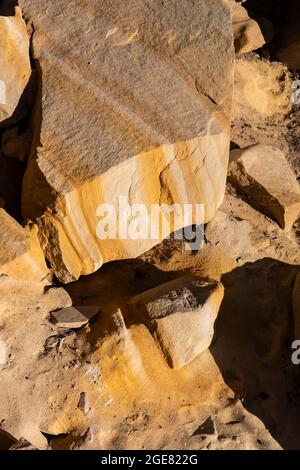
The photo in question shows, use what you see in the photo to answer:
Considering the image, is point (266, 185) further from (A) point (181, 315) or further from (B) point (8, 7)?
(B) point (8, 7)

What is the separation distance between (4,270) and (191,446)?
4.64 feet

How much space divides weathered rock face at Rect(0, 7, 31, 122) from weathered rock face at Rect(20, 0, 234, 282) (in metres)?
0.09

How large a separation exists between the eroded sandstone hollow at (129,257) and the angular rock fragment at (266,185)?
0.34 metres

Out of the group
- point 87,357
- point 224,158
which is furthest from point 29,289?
point 224,158

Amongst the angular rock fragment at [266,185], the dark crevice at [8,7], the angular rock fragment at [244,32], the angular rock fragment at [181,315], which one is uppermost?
the dark crevice at [8,7]

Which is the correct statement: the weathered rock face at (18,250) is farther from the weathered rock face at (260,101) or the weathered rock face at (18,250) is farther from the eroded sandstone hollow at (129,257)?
the weathered rock face at (260,101)

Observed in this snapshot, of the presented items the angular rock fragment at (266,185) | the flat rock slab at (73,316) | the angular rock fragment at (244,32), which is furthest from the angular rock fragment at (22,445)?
the angular rock fragment at (244,32)

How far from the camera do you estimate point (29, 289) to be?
353 cm

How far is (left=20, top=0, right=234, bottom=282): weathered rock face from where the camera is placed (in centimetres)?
343

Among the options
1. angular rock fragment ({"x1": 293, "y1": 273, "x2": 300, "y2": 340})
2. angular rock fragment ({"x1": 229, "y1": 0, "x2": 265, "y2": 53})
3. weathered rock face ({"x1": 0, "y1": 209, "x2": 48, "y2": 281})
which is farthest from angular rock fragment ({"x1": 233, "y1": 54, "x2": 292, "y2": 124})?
weathered rock face ({"x1": 0, "y1": 209, "x2": 48, "y2": 281})

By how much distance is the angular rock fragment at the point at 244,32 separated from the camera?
5.03 m

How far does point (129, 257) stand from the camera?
3.74 m
